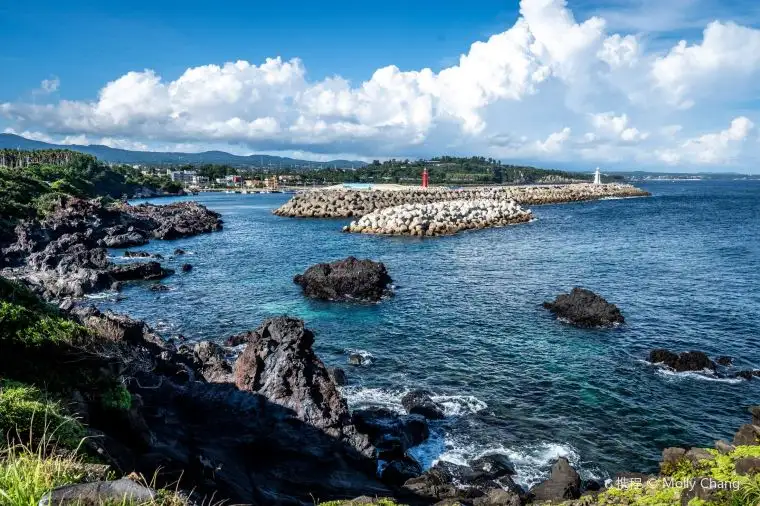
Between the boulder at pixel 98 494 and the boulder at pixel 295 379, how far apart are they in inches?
476

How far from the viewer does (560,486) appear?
52.1 feet

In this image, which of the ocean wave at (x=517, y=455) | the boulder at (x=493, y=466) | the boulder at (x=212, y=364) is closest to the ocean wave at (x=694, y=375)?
the ocean wave at (x=517, y=455)

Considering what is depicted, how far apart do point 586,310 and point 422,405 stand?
16.5 meters

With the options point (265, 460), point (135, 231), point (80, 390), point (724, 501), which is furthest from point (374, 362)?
point (135, 231)

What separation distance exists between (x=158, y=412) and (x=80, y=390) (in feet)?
11.3

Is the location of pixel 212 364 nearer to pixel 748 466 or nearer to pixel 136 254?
pixel 748 466

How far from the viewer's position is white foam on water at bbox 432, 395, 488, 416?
22481 mm

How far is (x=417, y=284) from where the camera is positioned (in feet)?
149

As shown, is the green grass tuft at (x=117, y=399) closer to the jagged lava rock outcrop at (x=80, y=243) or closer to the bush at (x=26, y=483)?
the bush at (x=26, y=483)

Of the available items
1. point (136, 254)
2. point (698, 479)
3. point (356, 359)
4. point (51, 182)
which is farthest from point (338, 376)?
point (51, 182)

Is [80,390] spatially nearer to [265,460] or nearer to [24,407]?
[24,407]

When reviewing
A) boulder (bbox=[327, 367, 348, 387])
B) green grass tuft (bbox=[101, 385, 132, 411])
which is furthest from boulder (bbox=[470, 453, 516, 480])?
green grass tuft (bbox=[101, 385, 132, 411])

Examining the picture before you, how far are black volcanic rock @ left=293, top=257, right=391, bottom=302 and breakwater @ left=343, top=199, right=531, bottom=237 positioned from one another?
34537 mm

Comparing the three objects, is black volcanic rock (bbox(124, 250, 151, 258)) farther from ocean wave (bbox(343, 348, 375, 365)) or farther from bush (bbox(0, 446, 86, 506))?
bush (bbox(0, 446, 86, 506))
